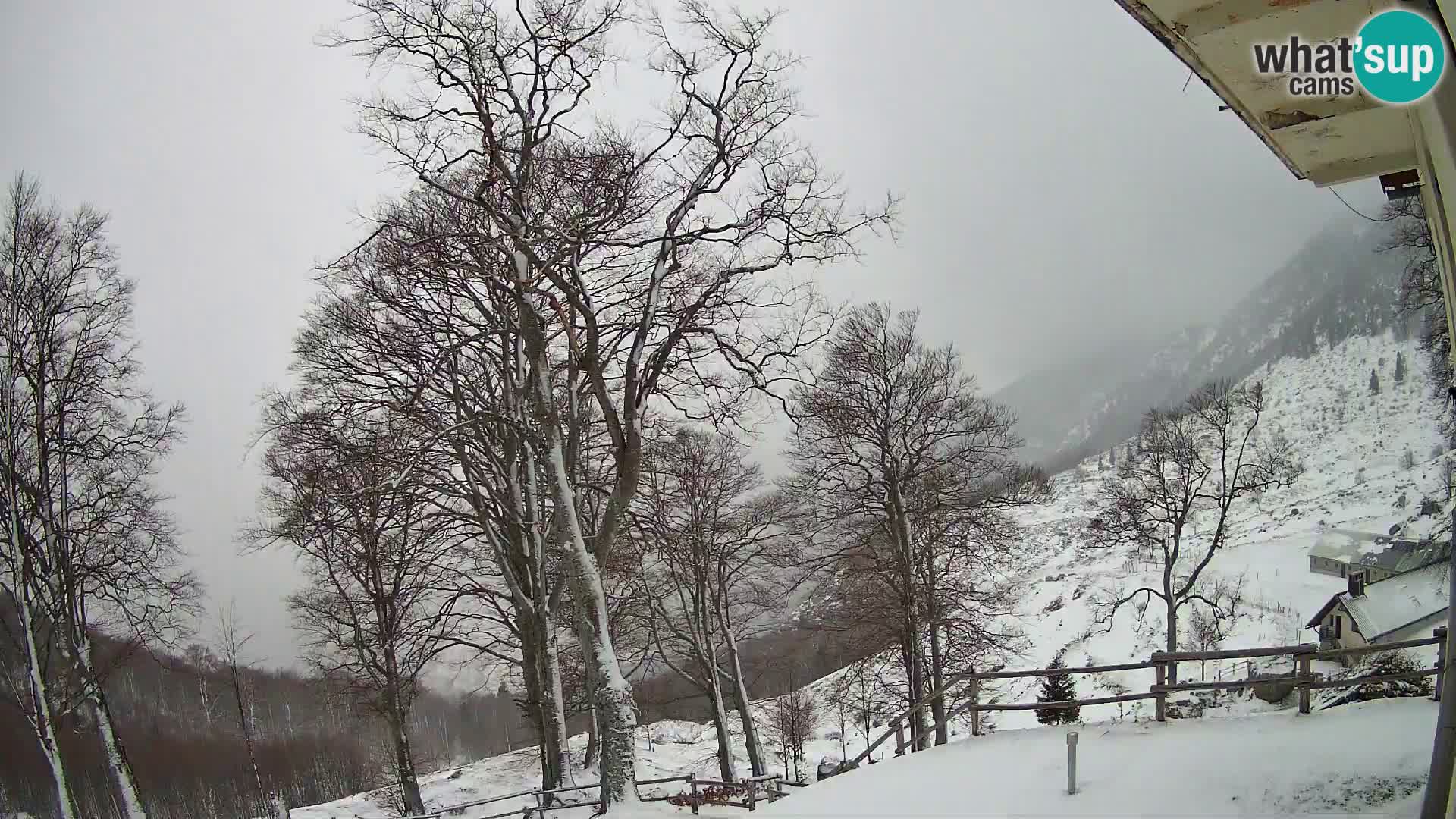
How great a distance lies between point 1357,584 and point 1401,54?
32.2 metres

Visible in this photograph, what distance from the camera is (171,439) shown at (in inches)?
498

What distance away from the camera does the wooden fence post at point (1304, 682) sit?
26.3 feet

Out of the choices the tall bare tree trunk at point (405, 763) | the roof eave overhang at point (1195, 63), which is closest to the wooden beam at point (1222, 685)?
the roof eave overhang at point (1195, 63)

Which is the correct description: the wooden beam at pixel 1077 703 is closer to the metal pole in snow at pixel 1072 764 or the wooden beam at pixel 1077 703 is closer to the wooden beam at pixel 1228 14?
the metal pole in snow at pixel 1072 764

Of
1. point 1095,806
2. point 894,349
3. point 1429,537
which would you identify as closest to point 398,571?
point 894,349

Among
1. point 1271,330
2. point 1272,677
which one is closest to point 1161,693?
point 1272,677

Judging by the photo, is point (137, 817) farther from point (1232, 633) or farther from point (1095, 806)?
point (1232, 633)

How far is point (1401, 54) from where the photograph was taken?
322 centimetres

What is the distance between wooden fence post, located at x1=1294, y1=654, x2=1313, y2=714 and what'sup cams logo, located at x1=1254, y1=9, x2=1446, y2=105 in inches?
280

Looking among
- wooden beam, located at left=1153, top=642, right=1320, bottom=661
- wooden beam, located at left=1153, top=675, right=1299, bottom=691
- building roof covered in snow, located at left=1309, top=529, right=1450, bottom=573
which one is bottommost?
building roof covered in snow, located at left=1309, top=529, right=1450, bottom=573

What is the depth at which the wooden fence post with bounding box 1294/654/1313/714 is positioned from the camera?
8023 millimetres

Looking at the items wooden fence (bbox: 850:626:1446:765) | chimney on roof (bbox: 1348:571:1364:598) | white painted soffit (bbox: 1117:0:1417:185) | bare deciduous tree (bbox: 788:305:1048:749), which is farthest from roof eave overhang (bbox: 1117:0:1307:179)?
chimney on roof (bbox: 1348:571:1364:598)

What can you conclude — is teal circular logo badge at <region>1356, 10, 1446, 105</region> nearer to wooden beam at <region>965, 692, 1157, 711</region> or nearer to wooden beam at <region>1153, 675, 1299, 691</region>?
wooden beam at <region>965, 692, 1157, 711</region>

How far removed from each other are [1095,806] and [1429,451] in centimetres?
5680
